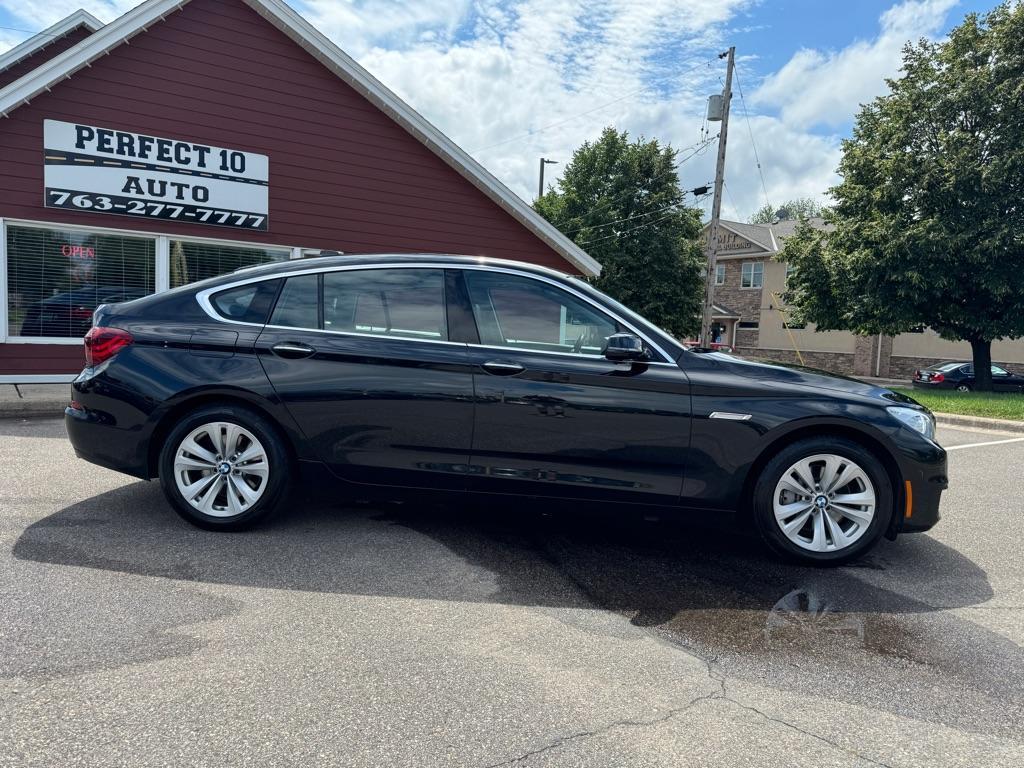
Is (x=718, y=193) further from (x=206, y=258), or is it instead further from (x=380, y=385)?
(x=380, y=385)

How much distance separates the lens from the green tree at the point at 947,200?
1900 cm

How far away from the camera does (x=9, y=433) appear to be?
7258 millimetres

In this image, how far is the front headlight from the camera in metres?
4.03

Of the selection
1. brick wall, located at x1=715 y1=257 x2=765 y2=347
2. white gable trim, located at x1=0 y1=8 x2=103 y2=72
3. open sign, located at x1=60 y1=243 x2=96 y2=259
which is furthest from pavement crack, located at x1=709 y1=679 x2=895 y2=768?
brick wall, located at x1=715 y1=257 x2=765 y2=347

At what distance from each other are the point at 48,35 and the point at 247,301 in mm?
14697

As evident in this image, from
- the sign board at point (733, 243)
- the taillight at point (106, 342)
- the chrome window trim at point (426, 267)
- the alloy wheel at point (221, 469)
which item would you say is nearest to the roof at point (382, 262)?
the chrome window trim at point (426, 267)

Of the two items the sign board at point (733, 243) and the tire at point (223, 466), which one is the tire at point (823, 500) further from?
the sign board at point (733, 243)

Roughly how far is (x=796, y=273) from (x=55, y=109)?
22.0 metres

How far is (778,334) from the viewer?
39469mm

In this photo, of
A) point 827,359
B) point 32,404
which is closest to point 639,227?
point 827,359

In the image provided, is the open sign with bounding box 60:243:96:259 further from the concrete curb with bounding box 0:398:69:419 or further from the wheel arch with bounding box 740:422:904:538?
the wheel arch with bounding box 740:422:904:538

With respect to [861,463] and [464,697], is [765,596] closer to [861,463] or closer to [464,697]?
[861,463]

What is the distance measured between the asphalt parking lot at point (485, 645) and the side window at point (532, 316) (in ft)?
4.00

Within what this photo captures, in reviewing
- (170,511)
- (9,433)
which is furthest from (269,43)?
(170,511)
